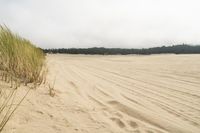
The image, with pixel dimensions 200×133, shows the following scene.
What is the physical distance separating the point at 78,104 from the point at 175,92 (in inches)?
84.1

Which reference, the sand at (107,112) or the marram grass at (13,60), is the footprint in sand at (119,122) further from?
the marram grass at (13,60)

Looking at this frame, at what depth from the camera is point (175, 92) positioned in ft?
16.8

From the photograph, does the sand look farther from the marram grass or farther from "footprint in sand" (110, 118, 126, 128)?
the marram grass

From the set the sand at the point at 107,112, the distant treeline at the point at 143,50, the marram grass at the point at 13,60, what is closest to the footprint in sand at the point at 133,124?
the sand at the point at 107,112

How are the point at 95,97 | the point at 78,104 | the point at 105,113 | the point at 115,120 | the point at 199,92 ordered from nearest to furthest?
the point at 115,120, the point at 105,113, the point at 78,104, the point at 95,97, the point at 199,92

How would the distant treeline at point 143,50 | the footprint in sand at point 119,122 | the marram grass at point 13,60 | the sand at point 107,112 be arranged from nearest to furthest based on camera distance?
the sand at point 107,112 → the footprint in sand at point 119,122 → the marram grass at point 13,60 → the distant treeline at point 143,50

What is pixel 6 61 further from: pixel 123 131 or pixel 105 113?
pixel 123 131

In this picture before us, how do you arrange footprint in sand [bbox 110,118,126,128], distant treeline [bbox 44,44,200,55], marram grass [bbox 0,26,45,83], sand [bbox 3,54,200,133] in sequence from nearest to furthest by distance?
sand [bbox 3,54,200,133] → footprint in sand [bbox 110,118,126,128] → marram grass [bbox 0,26,45,83] → distant treeline [bbox 44,44,200,55]

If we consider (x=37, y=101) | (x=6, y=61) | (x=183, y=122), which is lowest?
(x=183, y=122)

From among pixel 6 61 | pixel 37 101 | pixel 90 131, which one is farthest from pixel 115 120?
pixel 6 61

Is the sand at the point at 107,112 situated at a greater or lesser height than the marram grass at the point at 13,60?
lesser

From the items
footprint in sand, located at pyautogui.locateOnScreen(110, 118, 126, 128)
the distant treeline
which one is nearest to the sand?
Result: footprint in sand, located at pyautogui.locateOnScreen(110, 118, 126, 128)

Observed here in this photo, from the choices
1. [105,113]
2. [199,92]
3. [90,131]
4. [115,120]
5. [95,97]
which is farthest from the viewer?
[199,92]

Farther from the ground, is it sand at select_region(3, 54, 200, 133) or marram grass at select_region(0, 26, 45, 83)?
marram grass at select_region(0, 26, 45, 83)
